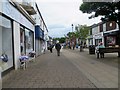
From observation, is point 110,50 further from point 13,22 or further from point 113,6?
point 13,22

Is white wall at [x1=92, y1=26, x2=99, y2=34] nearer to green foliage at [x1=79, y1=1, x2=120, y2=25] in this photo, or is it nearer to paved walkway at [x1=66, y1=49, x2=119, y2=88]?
green foliage at [x1=79, y1=1, x2=120, y2=25]

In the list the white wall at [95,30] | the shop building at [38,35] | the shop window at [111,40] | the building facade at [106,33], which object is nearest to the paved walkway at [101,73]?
the shop building at [38,35]

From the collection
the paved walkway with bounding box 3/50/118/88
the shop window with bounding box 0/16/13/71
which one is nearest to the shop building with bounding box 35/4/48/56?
the paved walkway with bounding box 3/50/118/88

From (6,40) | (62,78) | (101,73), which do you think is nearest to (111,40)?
(101,73)

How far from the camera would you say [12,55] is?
1303cm

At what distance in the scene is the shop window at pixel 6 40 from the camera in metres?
11.0

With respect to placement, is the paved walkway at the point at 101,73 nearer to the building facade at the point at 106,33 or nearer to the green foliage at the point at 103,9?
the green foliage at the point at 103,9

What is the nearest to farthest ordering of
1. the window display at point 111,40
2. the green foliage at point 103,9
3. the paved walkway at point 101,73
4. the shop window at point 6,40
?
the paved walkway at point 101,73, the shop window at point 6,40, the green foliage at point 103,9, the window display at point 111,40

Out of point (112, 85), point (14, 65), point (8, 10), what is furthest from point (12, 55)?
point (112, 85)

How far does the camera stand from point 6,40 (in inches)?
472

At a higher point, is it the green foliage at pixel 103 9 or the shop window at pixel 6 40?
the green foliage at pixel 103 9

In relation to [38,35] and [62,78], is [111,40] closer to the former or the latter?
[38,35]

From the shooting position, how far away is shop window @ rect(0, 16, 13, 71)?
36.1ft

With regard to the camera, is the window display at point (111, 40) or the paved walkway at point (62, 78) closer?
the paved walkway at point (62, 78)
